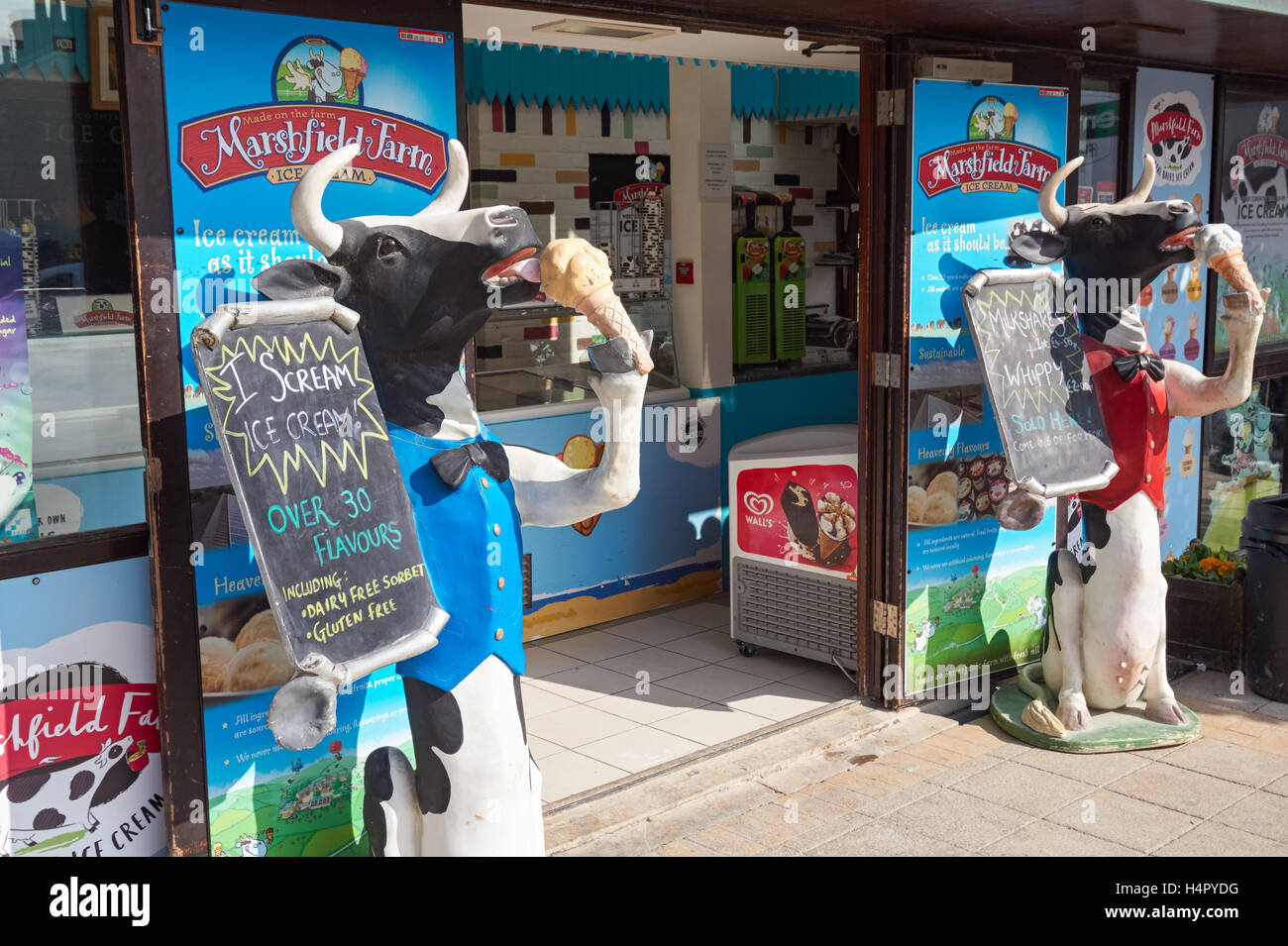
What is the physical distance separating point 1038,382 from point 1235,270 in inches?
33.8

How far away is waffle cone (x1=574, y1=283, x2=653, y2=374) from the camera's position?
3279 mm

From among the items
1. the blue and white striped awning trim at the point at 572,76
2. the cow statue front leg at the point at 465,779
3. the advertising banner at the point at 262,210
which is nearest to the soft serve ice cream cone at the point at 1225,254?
the advertising banner at the point at 262,210

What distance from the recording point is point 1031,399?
5.07 meters

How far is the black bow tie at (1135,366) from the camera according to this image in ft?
17.0

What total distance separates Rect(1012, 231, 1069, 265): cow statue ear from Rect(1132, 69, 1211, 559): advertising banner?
1.69 meters

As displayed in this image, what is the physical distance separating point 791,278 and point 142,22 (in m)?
5.58

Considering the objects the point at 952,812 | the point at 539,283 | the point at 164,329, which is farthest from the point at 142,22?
the point at 952,812

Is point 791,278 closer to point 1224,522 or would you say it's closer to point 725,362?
point 725,362

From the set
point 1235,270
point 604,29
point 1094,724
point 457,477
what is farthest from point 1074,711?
point 604,29

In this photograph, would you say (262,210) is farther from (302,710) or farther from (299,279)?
(302,710)

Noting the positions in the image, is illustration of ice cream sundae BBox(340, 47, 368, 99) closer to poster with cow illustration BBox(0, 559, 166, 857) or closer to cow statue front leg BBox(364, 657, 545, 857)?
poster with cow illustration BBox(0, 559, 166, 857)

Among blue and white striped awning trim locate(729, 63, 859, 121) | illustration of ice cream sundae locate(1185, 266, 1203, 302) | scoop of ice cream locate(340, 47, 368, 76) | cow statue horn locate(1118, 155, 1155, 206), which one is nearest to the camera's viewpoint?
scoop of ice cream locate(340, 47, 368, 76)

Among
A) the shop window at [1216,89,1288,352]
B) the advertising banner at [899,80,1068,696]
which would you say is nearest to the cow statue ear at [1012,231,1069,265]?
the advertising banner at [899,80,1068,696]

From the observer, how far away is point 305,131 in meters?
3.70
